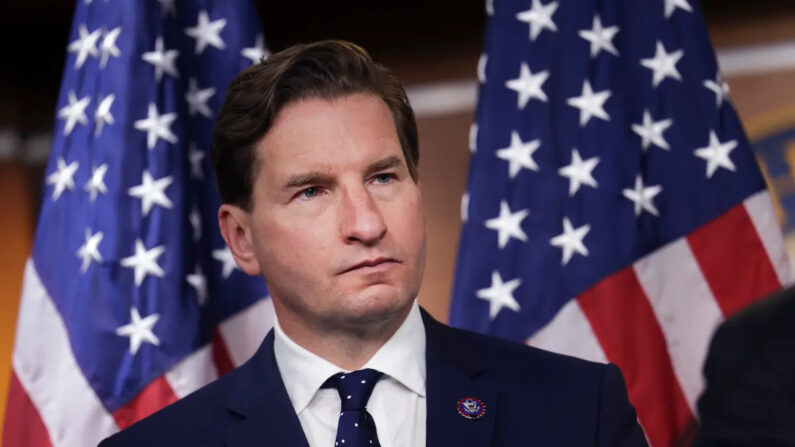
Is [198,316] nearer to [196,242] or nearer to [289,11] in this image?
[196,242]

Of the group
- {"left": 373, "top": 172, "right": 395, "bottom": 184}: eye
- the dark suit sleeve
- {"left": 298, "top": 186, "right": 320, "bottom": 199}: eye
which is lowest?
the dark suit sleeve

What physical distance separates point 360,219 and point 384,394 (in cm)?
31

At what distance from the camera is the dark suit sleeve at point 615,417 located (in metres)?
1.78

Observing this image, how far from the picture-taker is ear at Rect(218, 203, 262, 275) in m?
1.97

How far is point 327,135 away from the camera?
1.83m

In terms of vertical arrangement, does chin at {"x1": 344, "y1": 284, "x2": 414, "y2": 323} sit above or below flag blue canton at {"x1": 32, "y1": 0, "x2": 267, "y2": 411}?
below

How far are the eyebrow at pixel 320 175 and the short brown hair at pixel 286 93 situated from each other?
0.08m

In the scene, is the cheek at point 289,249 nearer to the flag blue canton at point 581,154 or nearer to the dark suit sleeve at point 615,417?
the dark suit sleeve at point 615,417

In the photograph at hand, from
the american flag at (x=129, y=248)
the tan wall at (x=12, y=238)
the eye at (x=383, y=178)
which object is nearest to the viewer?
the eye at (x=383, y=178)

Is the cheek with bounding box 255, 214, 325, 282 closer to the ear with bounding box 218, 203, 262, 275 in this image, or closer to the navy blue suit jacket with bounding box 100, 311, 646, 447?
the ear with bounding box 218, 203, 262, 275

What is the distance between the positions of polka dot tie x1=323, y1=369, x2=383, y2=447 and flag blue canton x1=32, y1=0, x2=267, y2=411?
3.16 feet

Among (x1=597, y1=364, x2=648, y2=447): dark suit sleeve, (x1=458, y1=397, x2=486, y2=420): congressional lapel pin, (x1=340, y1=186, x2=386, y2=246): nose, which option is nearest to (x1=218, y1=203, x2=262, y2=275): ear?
(x1=340, y1=186, x2=386, y2=246): nose

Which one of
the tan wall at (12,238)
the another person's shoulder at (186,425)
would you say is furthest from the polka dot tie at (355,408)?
the tan wall at (12,238)

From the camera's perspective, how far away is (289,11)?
3.37 meters
